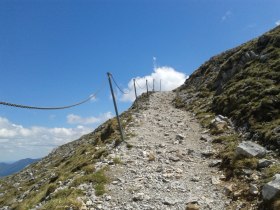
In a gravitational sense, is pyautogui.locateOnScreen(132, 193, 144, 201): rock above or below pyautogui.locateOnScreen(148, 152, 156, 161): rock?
below

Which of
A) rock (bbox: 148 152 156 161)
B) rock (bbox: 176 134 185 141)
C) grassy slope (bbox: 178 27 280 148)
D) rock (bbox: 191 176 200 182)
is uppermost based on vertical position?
grassy slope (bbox: 178 27 280 148)

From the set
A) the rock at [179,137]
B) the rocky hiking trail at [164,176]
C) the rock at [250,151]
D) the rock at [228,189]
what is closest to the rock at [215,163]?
the rocky hiking trail at [164,176]

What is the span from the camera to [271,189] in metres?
12.0

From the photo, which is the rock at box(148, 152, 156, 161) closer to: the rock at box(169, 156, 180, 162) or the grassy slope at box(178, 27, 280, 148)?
the rock at box(169, 156, 180, 162)

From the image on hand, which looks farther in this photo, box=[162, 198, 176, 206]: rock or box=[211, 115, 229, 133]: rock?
box=[211, 115, 229, 133]: rock

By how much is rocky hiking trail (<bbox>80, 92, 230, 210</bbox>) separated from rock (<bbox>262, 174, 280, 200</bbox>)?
1647 mm

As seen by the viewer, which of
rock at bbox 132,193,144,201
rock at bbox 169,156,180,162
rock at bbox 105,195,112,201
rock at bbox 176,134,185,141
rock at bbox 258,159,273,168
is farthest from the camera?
rock at bbox 176,134,185,141

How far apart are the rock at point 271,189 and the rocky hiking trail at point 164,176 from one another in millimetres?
1647

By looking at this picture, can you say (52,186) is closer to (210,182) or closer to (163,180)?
(163,180)

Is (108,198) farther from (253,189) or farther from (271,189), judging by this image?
(271,189)

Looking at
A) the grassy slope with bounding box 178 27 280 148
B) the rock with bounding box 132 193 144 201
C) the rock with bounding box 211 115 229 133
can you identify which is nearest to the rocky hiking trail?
the rock with bounding box 132 193 144 201

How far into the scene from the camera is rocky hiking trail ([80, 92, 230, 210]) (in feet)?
44.2

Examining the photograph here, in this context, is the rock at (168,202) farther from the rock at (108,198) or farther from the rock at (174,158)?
the rock at (174,158)

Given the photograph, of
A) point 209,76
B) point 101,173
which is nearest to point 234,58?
point 209,76
